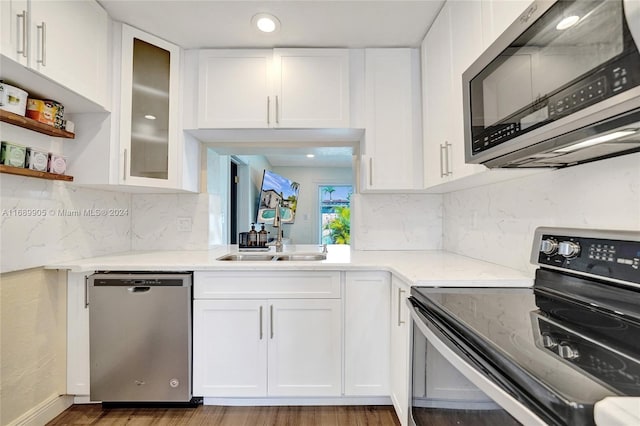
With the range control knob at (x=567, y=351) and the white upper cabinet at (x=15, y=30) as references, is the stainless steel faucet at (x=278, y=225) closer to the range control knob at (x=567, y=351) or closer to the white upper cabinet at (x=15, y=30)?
the white upper cabinet at (x=15, y=30)

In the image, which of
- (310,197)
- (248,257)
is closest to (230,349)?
(248,257)

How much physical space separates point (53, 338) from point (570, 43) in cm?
250

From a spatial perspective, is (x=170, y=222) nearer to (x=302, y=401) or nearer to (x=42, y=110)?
(x=42, y=110)

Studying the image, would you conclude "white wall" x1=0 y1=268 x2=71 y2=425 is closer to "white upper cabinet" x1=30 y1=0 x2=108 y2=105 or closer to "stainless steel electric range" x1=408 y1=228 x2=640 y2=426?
"white upper cabinet" x1=30 y1=0 x2=108 y2=105

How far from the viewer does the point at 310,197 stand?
19.4 ft

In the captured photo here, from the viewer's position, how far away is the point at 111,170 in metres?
1.73

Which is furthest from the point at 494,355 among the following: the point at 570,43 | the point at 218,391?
the point at 218,391

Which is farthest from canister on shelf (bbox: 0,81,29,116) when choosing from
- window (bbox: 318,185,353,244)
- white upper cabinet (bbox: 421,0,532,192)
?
window (bbox: 318,185,353,244)

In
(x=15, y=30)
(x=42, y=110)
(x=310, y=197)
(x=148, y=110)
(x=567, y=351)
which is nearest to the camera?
(x=567, y=351)

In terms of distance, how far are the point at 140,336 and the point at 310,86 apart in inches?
71.0

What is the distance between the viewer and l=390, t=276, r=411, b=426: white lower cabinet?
4.50ft

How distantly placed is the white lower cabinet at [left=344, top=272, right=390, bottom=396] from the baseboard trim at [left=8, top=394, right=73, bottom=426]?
1.60 metres

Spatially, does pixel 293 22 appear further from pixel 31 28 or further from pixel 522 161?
pixel 522 161

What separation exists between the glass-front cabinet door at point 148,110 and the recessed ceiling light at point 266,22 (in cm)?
61
